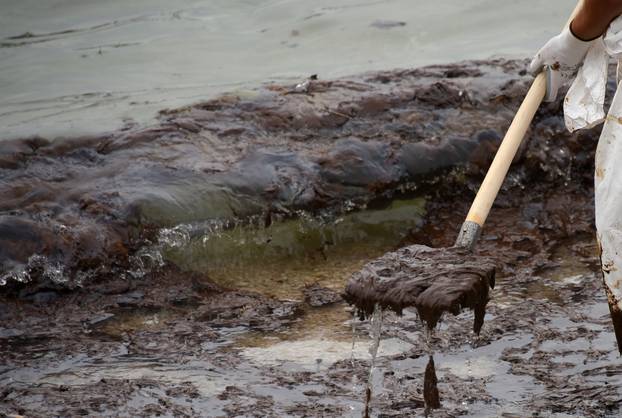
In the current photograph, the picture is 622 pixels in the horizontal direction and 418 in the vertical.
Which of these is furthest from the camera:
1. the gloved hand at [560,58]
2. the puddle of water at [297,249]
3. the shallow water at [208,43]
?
the shallow water at [208,43]

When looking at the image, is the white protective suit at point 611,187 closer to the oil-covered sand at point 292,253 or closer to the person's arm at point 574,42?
the person's arm at point 574,42

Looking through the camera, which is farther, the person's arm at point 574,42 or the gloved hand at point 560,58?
the gloved hand at point 560,58

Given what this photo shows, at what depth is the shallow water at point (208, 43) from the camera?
7.55m

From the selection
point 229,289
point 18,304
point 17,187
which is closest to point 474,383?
point 229,289

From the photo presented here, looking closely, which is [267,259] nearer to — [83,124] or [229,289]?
[229,289]

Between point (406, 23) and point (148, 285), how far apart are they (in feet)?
14.9

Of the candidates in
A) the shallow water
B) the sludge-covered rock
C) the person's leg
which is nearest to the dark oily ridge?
the sludge-covered rock

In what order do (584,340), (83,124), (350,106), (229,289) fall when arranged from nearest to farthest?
(584,340), (229,289), (350,106), (83,124)

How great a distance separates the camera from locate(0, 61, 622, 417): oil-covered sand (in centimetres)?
396

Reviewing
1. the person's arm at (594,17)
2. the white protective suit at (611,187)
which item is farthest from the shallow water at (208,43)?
the white protective suit at (611,187)

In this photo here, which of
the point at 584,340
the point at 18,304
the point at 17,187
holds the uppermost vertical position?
the point at 17,187

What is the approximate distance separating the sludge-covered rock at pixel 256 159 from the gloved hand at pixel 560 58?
1582mm

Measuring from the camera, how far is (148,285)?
191 inches

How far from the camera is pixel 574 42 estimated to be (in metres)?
3.88
